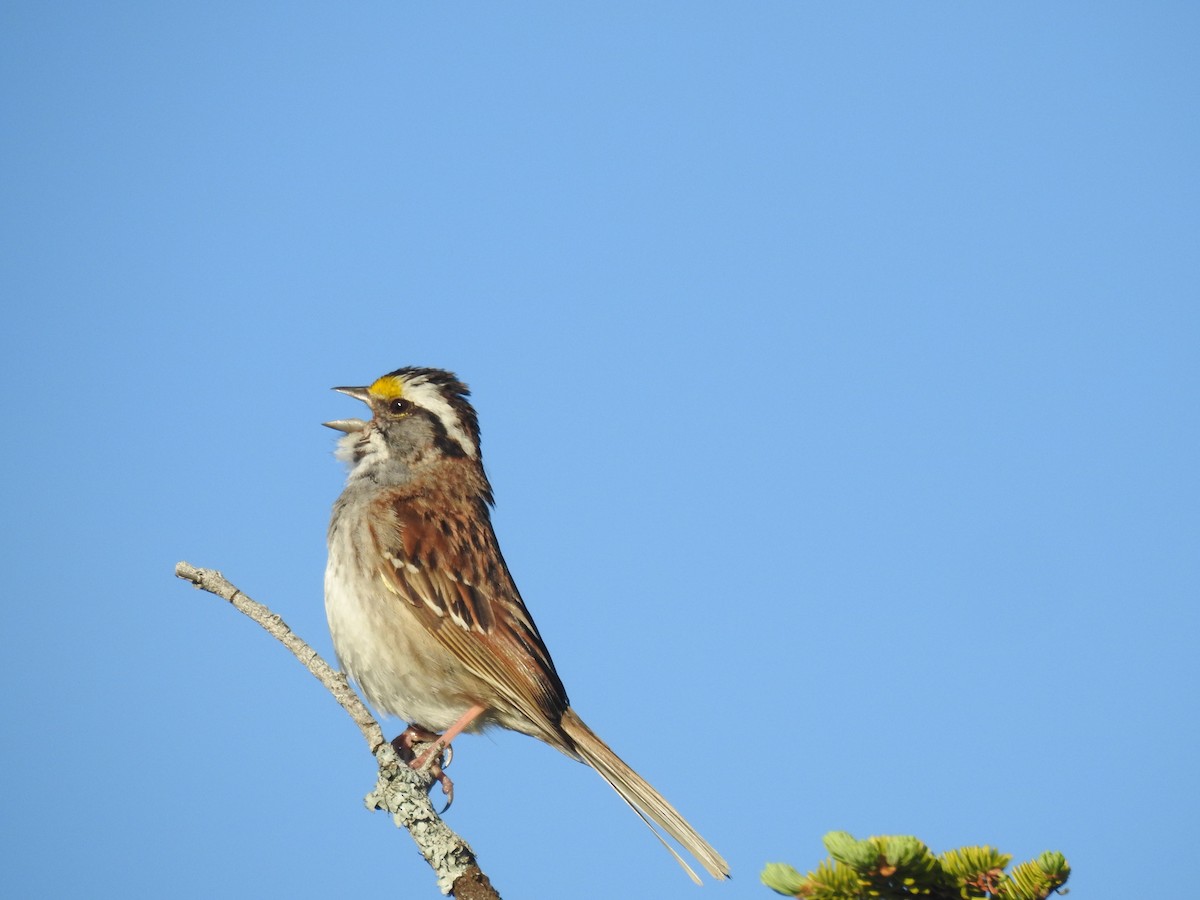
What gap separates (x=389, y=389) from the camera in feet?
25.5

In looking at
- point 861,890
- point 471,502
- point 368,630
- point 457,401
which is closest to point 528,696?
point 368,630

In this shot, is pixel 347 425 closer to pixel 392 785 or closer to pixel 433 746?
pixel 433 746

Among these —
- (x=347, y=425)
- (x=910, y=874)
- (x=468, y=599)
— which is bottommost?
(x=910, y=874)

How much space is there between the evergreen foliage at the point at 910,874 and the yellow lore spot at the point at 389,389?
518 centimetres

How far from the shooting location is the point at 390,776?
501 centimetres

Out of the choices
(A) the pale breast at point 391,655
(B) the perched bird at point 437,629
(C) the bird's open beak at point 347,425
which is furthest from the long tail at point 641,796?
(C) the bird's open beak at point 347,425

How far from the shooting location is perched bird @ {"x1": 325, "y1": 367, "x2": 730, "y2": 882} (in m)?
6.76

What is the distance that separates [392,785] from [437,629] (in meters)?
1.91

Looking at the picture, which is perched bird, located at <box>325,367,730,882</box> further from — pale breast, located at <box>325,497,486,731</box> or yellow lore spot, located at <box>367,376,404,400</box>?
yellow lore spot, located at <box>367,376,404,400</box>

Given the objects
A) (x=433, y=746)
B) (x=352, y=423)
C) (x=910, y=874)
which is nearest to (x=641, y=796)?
(x=433, y=746)

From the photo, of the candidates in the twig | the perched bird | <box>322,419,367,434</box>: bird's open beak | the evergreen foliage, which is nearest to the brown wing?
the perched bird

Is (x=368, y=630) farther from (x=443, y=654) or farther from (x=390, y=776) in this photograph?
(x=390, y=776)

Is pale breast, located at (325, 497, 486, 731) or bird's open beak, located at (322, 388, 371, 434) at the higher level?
bird's open beak, located at (322, 388, 371, 434)

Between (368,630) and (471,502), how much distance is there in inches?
50.5
